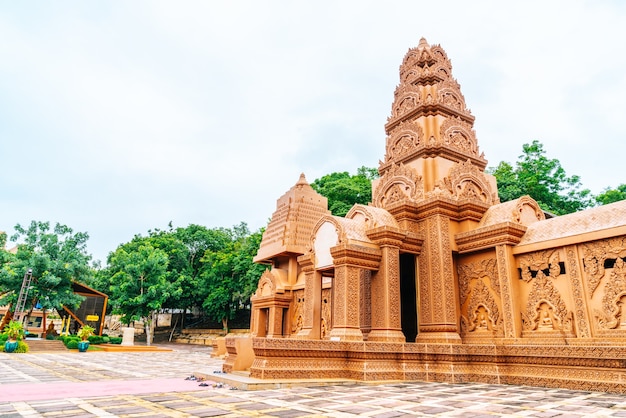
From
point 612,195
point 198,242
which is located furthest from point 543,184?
point 198,242

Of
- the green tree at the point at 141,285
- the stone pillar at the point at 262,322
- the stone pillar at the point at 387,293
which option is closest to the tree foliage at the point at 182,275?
the green tree at the point at 141,285

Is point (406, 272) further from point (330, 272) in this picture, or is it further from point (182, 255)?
point (182, 255)

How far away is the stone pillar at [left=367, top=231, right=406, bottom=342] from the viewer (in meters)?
8.53

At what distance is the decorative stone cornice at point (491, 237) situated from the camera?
8.80 m

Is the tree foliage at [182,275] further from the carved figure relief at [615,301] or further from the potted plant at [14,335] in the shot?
the carved figure relief at [615,301]

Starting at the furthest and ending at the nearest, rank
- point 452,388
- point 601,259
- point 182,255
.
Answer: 1. point 182,255
2. point 601,259
3. point 452,388

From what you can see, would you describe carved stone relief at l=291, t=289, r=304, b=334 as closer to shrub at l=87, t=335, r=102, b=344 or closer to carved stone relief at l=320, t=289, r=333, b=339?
carved stone relief at l=320, t=289, r=333, b=339

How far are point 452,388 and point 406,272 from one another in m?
4.74

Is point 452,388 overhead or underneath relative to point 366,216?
underneath

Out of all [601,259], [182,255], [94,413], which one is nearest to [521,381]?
[601,259]

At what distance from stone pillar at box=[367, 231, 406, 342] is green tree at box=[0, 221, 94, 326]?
23927 millimetres

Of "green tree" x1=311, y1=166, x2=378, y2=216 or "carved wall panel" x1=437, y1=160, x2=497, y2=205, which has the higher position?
"green tree" x1=311, y1=166, x2=378, y2=216

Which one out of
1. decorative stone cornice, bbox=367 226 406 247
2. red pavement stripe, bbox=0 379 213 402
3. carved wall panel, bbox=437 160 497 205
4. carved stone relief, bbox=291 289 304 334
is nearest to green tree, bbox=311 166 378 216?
carved stone relief, bbox=291 289 304 334

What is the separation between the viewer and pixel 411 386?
7180mm
